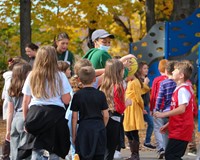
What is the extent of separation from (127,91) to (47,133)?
3695 mm

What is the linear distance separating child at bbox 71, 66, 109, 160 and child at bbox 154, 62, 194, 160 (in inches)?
32.2

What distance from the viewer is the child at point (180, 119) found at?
8562mm

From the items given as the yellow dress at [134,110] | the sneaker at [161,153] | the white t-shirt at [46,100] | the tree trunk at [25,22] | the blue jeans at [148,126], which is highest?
the tree trunk at [25,22]

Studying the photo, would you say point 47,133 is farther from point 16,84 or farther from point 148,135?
point 148,135

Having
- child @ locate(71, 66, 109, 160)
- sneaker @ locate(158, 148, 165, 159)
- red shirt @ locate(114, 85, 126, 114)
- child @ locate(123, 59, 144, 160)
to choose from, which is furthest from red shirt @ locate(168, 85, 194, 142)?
sneaker @ locate(158, 148, 165, 159)

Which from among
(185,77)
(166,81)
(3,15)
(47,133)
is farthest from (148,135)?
(3,15)

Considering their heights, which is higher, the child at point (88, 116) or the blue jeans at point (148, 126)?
the child at point (88, 116)

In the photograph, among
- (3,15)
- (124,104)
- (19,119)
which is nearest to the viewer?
(19,119)

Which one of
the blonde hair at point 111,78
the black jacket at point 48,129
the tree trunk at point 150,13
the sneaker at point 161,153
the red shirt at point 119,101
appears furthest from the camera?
the tree trunk at point 150,13

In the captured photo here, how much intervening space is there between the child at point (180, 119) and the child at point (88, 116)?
82cm

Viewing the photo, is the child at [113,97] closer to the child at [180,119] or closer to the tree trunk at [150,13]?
the child at [180,119]

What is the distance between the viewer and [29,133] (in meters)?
7.98

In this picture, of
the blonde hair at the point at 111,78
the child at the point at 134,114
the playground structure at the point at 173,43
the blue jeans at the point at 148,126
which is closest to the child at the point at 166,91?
the child at the point at 134,114

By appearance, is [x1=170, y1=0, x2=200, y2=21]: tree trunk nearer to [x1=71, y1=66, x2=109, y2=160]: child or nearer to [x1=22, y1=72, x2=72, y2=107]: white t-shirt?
[x1=71, y1=66, x2=109, y2=160]: child
